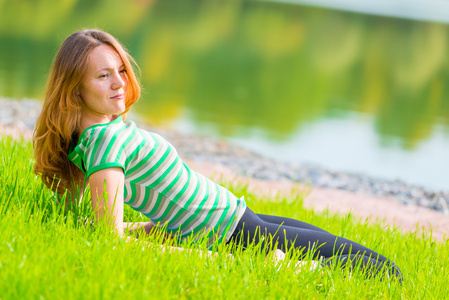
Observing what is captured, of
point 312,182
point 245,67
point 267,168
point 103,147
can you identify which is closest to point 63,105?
point 103,147

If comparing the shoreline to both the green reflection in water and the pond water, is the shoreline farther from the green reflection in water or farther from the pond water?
the green reflection in water

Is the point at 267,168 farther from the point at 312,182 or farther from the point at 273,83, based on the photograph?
the point at 273,83

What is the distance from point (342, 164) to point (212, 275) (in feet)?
39.3

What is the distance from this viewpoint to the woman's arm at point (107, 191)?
2.82m

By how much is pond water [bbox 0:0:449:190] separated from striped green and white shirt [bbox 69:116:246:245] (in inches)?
68.0

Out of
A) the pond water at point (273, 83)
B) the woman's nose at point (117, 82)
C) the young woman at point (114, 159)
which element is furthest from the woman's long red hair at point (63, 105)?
the pond water at point (273, 83)

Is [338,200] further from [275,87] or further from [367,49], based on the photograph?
[367,49]

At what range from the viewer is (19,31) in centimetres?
2583

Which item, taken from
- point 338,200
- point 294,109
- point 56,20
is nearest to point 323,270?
point 338,200

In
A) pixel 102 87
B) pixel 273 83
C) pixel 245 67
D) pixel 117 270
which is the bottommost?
pixel 117 270

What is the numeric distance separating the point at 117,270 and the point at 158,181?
26.6 inches

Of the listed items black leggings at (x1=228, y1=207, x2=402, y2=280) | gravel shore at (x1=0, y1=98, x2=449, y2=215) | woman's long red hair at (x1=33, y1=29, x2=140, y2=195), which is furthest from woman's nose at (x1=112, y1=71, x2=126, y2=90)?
gravel shore at (x1=0, y1=98, x2=449, y2=215)

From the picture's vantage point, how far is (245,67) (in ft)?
90.5

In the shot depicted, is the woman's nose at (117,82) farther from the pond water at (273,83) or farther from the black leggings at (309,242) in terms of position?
the pond water at (273,83)
